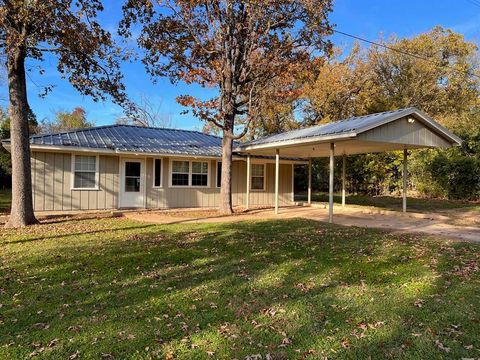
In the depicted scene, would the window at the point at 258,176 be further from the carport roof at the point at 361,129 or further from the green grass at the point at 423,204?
the green grass at the point at 423,204

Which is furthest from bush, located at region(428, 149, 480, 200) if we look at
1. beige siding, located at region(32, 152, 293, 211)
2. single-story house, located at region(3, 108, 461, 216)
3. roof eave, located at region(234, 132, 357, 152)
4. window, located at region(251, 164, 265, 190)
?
roof eave, located at region(234, 132, 357, 152)

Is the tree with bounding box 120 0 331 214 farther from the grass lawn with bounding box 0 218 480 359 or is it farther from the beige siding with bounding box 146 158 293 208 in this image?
the grass lawn with bounding box 0 218 480 359

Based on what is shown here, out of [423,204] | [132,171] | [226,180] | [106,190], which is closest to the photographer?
[226,180]

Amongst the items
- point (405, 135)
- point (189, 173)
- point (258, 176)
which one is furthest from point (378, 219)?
point (189, 173)

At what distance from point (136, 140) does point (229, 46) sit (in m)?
5.52

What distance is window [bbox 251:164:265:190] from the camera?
17.6m

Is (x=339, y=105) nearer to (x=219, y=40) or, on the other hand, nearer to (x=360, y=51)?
(x=360, y=51)

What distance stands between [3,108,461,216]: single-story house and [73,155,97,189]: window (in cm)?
3

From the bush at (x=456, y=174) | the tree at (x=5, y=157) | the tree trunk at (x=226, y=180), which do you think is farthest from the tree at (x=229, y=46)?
the tree at (x=5, y=157)

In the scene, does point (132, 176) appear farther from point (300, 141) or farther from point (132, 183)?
point (300, 141)

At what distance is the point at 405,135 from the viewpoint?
463 inches

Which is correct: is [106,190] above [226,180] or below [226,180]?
below

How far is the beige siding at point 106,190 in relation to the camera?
13055mm

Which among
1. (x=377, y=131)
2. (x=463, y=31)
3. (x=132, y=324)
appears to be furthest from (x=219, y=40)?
(x=463, y=31)
